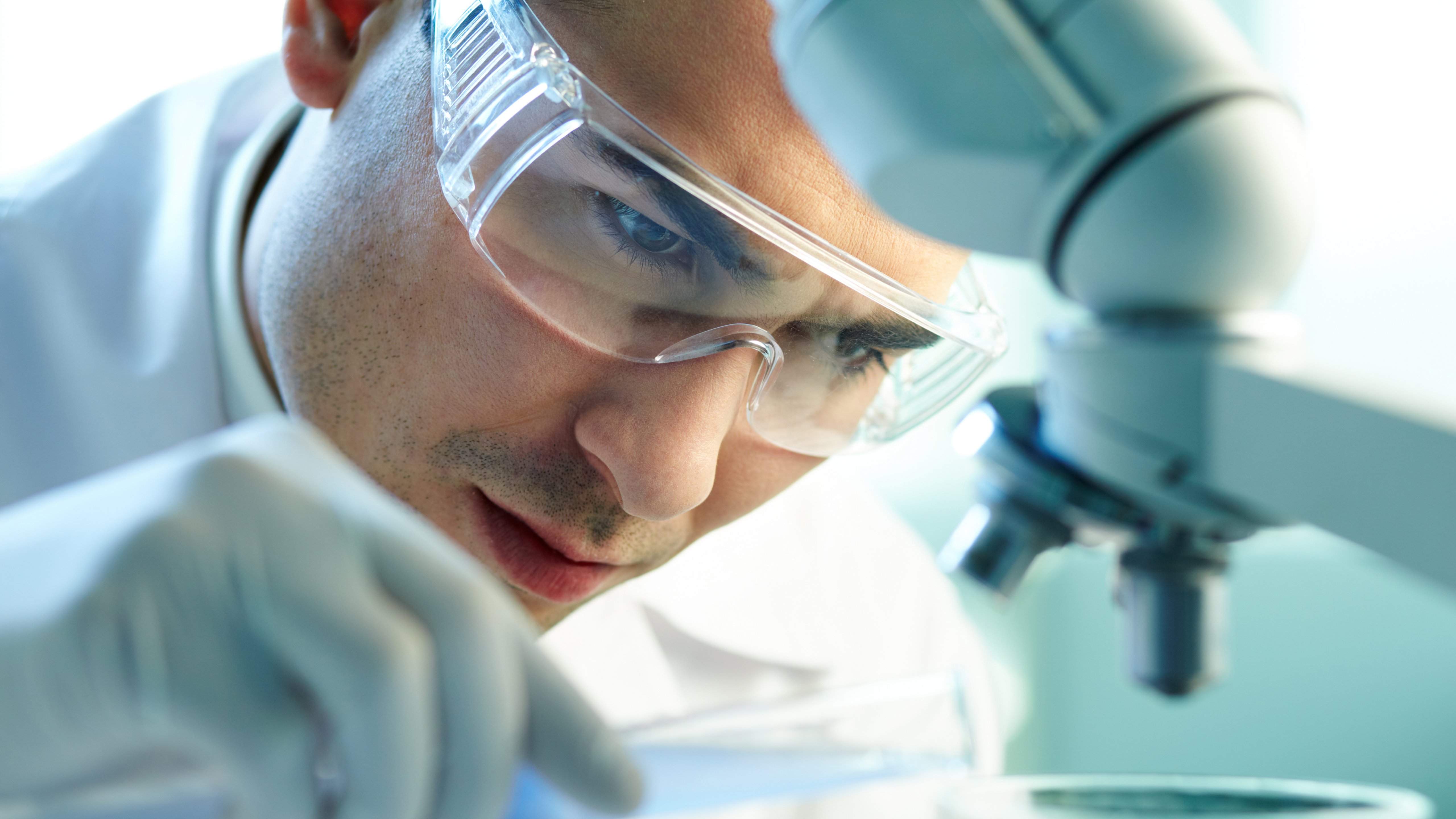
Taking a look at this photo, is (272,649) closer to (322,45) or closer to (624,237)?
(624,237)

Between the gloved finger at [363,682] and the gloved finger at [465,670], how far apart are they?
0.01 m

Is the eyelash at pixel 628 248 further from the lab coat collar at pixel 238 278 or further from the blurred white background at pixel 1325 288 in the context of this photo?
the blurred white background at pixel 1325 288

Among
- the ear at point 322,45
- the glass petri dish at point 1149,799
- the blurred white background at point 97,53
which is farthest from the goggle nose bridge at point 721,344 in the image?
the blurred white background at point 97,53

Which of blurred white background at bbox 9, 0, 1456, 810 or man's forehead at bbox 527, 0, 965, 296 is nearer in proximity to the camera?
man's forehead at bbox 527, 0, 965, 296

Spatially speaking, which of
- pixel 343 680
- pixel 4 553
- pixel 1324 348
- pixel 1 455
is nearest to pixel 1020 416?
pixel 343 680

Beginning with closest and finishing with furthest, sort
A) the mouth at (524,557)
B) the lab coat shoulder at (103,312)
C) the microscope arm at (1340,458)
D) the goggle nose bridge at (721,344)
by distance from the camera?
the microscope arm at (1340,458)
the goggle nose bridge at (721,344)
the mouth at (524,557)
the lab coat shoulder at (103,312)

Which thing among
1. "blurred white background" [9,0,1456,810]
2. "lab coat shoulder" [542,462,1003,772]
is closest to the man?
"lab coat shoulder" [542,462,1003,772]

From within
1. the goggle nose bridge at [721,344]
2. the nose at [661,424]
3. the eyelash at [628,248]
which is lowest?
the nose at [661,424]

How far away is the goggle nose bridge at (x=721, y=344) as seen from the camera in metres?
0.78

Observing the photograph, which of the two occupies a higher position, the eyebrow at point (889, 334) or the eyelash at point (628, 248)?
the eyebrow at point (889, 334)

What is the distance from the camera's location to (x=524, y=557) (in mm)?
899

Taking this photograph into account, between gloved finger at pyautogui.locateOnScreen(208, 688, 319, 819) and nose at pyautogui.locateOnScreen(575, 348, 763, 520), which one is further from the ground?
nose at pyautogui.locateOnScreen(575, 348, 763, 520)

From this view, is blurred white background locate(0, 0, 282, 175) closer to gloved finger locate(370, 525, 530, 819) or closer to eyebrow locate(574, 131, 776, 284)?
eyebrow locate(574, 131, 776, 284)

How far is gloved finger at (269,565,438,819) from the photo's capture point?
417mm
